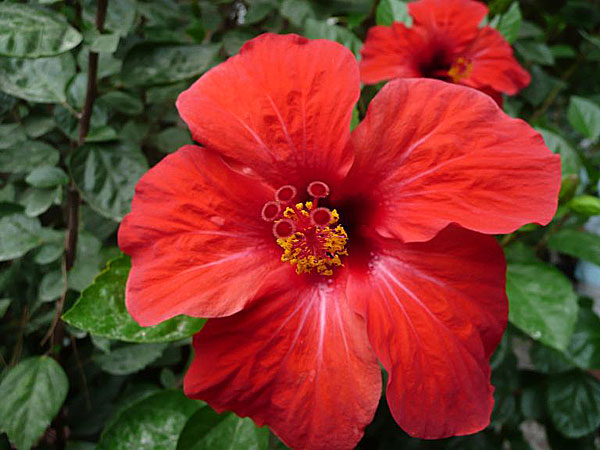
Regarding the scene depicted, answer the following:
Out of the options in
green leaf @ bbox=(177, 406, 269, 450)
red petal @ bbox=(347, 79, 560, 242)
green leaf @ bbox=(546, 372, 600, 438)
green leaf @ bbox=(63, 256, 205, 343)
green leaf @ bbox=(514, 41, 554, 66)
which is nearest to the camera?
red petal @ bbox=(347, 79, 560, 242)

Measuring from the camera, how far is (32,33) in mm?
774

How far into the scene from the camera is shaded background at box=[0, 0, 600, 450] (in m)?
0.84

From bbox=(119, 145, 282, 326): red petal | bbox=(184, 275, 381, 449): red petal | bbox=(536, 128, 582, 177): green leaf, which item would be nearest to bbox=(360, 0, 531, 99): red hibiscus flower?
bbox=(536, 128, 582, 177): green leaf

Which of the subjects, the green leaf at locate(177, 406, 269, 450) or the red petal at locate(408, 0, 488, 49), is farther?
the red petal at locate(408, 0, 488, 49)

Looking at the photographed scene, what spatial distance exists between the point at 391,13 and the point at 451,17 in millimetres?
155

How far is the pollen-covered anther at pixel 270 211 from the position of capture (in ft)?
2.13

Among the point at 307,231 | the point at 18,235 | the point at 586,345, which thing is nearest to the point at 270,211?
the point at 307,231

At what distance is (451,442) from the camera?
4.71ft

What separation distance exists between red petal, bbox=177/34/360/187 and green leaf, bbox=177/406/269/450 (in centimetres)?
49

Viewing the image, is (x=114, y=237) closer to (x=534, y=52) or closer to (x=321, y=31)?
(x=321, y=31)

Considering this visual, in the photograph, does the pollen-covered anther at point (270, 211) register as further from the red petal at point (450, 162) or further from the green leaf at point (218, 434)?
the green leaf at point (218, 434)

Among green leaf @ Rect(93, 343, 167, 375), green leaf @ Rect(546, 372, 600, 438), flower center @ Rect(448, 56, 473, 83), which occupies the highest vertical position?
flower center @ Rect(448, 56, 473, 83)

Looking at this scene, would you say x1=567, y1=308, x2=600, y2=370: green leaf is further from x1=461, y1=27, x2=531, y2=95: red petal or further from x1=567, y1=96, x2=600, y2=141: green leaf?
x1=461, y1=27, x2=531, y2=95: red petal

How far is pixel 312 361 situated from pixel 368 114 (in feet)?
1.08
